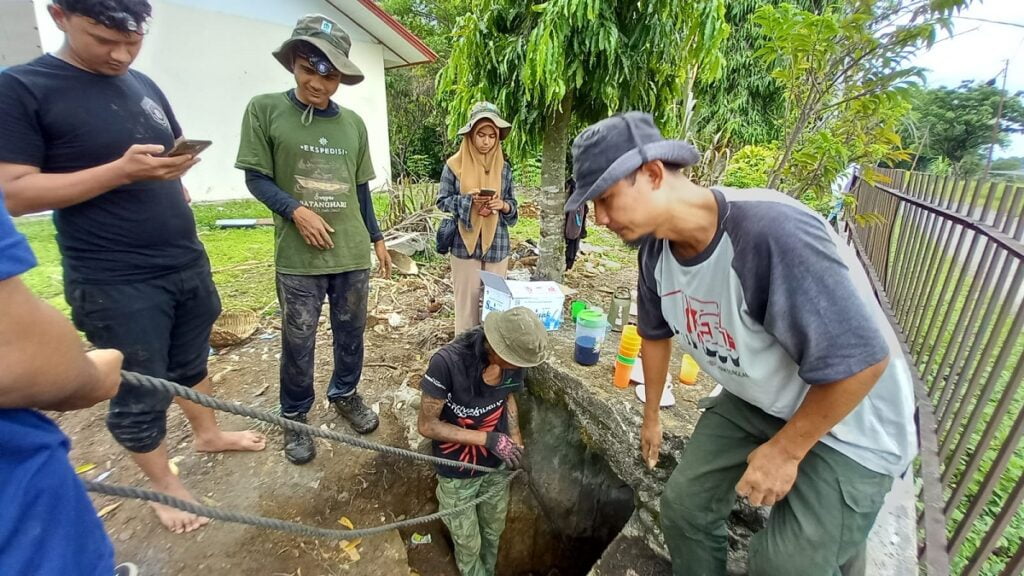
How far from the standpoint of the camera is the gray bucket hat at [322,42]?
2.24 meters

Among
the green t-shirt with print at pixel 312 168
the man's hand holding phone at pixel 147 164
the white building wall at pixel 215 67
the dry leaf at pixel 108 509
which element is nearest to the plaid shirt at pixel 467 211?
the green t-shirt with print at pixel 312 168

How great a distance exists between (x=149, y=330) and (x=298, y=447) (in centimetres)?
119

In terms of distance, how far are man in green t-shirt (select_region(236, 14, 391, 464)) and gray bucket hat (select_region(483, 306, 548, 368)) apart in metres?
1.01

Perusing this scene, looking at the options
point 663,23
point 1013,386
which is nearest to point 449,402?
point 1013,386

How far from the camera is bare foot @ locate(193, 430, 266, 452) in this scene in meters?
2.73

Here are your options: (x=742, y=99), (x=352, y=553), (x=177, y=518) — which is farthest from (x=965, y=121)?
(x=177, y=518)

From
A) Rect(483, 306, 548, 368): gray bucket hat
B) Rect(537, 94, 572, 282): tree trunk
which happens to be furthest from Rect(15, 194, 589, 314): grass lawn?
Rect(483, 306, 548, 368): gray bucket hat

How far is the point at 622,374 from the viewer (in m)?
2.77

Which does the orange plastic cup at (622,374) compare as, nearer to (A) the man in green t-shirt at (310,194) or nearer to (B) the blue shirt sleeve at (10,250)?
(A) the man in green t-shirt at (310,194)

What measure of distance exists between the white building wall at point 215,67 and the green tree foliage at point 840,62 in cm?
662

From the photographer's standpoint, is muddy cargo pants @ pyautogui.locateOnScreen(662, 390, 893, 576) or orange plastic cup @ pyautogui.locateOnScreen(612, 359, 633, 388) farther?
orange plastic cup @ pyautogui.locateOnScreen(612, 359, 633, 388)

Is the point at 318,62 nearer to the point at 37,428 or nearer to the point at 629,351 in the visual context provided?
the point at 37,428

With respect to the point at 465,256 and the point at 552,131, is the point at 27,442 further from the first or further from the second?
the point at 552,131

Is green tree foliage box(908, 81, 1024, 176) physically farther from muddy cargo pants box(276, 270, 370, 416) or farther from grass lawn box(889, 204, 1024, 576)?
muddy cargo pants box(276, 270, 370, 416)
